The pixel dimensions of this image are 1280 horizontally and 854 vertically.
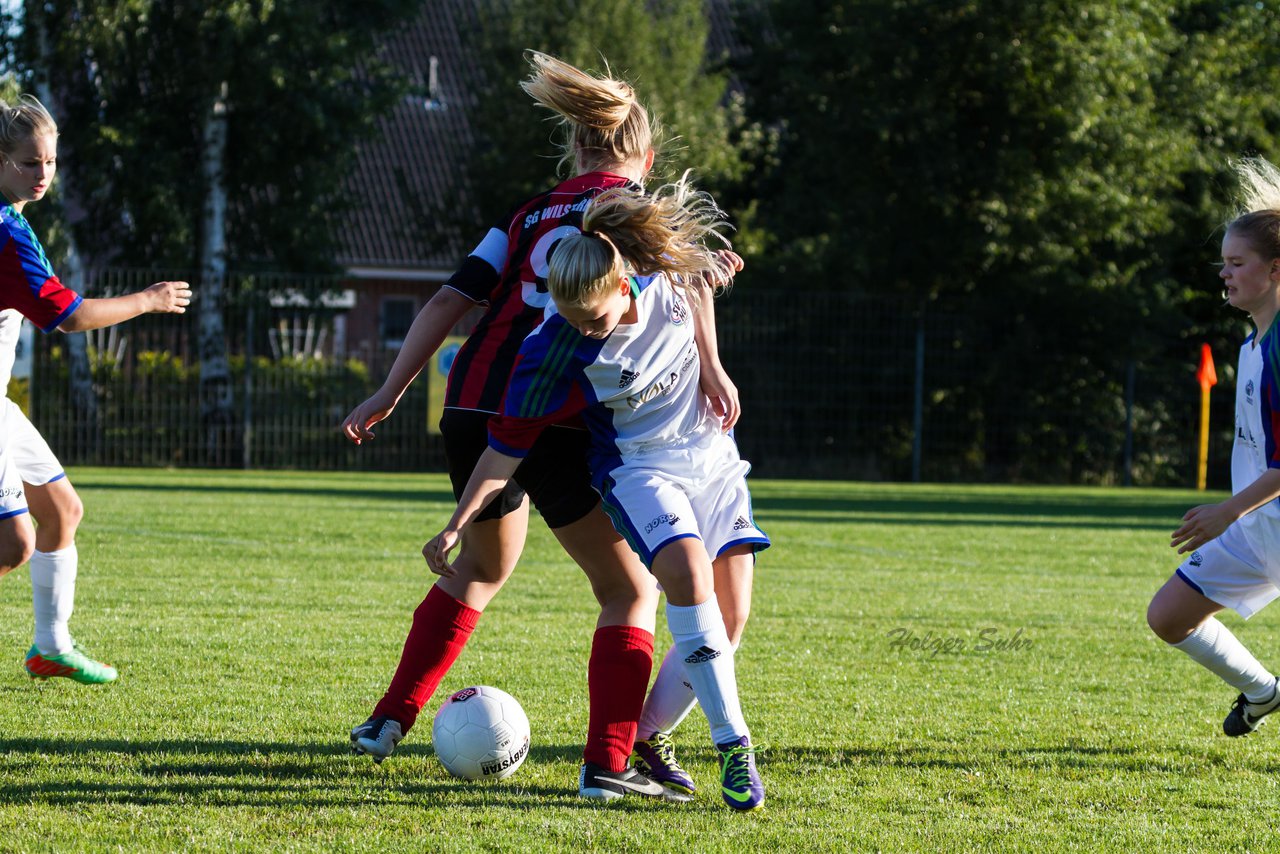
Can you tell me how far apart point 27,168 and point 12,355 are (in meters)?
0.69

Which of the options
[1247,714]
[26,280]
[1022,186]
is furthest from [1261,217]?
[1022,186]

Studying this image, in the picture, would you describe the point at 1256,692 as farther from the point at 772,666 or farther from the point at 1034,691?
the point at 772,666

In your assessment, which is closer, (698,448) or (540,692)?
(698,448)

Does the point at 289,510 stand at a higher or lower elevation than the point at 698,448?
lower

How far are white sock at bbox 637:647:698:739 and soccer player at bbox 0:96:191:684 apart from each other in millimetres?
1983

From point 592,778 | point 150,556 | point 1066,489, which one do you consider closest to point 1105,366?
point 1066,489

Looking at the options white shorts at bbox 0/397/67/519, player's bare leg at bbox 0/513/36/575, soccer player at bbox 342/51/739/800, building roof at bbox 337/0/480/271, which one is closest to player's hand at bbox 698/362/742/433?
soccer player at bbox 342/51/739/800

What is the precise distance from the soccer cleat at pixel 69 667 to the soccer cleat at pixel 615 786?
2.09m

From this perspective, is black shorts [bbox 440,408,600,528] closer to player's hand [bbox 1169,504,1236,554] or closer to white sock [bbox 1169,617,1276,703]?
player's hand [bbox 1169,504,1236,554]

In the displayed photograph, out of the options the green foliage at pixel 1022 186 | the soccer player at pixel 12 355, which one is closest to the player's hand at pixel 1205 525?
the soccer player at pixel 12 355

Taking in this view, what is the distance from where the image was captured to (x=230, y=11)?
747 inches

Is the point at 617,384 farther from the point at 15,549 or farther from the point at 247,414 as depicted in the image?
the point at 247,414

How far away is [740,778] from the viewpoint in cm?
362

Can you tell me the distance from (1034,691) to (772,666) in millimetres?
1026
